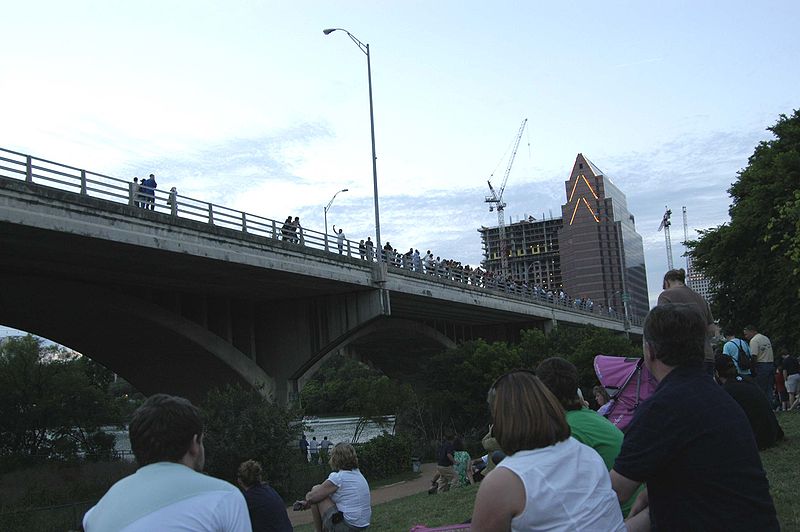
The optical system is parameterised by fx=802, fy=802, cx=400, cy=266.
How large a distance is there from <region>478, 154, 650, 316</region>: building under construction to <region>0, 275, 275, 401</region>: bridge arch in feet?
432

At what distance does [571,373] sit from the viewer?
4441 mm

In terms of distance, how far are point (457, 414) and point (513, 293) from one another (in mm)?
8464

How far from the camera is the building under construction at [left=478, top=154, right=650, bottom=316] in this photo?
563 ft

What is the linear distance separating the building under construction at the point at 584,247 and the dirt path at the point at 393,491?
439ft

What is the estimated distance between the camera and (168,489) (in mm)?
2990

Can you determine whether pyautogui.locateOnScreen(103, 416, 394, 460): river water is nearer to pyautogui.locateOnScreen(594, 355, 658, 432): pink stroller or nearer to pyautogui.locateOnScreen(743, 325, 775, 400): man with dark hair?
pyautogui.locateOnScreen(743, 325, 775, 400): man with dark hair

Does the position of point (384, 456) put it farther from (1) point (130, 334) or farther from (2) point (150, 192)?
(2) point (150, 192)

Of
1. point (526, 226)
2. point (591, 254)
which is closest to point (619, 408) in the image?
→ point (591, 254)

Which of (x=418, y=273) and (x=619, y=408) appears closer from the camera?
(x=619, y=408)

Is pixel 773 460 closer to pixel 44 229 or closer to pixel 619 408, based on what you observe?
pixel 619 408

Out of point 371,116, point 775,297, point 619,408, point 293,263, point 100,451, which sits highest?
point 371,116

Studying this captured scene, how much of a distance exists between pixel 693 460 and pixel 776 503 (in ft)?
16.6

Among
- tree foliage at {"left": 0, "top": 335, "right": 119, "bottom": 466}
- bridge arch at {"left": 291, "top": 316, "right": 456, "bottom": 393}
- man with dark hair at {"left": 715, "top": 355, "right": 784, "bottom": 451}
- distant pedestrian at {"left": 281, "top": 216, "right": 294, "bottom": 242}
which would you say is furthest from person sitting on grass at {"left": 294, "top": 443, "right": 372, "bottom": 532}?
tree foliage at {"left": 0, "top": 335, "right": 119, "bottom": 466}

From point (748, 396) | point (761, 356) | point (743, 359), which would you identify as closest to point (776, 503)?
point (748, 396)
